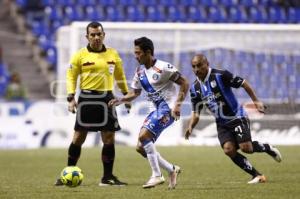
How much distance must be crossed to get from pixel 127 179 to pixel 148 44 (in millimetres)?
2873

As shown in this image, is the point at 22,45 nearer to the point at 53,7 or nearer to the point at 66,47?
the point at 53,7

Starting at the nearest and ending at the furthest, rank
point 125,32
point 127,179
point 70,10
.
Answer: point 127,179 < point 125,32 < point 70,10

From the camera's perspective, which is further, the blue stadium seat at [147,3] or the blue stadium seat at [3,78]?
the blue stadium seat at [147,3]

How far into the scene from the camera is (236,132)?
12.7 metres

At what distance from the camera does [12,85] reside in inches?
1029

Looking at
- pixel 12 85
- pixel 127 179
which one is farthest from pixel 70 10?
pixel 127 179

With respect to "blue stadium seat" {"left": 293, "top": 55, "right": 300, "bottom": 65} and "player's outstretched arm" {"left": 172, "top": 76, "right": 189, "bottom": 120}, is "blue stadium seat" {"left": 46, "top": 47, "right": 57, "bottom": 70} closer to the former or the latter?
"blue stadium seat" {"left": 293, "top": 55, "right": 300, "bottom": 65}

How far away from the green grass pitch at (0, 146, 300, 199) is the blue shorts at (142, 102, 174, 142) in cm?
83

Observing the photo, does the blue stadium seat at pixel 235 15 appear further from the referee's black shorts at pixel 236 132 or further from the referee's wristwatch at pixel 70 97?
the referee's wristwatch at pixel 70 97

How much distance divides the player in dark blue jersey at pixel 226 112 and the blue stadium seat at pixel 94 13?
18752 millimetres

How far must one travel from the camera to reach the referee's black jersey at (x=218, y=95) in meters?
12.6

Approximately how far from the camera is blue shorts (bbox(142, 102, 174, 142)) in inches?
472

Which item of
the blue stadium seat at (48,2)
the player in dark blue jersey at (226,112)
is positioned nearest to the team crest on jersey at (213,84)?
the player in dark blue jersey at (226,112)

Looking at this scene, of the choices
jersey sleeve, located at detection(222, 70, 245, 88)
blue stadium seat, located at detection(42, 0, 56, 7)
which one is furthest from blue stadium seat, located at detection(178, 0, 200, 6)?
jersey sleeve, located at detection(222, 70, 245, 88)
